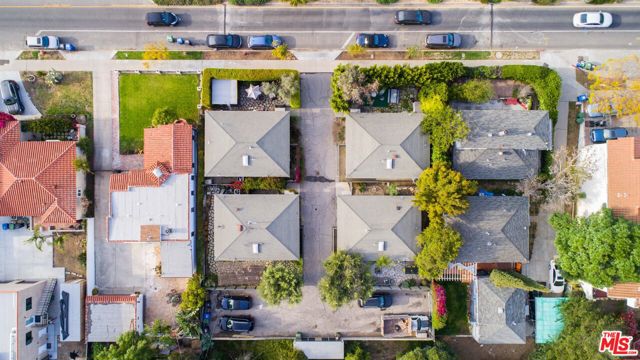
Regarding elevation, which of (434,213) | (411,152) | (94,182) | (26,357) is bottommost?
(26,357)

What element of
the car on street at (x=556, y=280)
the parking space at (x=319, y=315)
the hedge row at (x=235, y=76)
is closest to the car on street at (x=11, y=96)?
the hedge row at (x=235, y=76)

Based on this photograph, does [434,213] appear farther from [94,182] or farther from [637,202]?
[94,182]

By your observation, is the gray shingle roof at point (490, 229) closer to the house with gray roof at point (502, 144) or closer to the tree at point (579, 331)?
the house with gray roof at point (502, 144)

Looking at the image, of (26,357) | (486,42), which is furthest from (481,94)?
(26,357)

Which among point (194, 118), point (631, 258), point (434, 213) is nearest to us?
point (631, 258)

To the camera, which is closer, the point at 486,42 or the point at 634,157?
the point at 634,157

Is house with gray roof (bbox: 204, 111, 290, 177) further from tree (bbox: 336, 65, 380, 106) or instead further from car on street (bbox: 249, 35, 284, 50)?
car on street (bbox: 249, 35, 284, 50)

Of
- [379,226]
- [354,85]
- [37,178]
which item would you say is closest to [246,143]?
[354,85]
